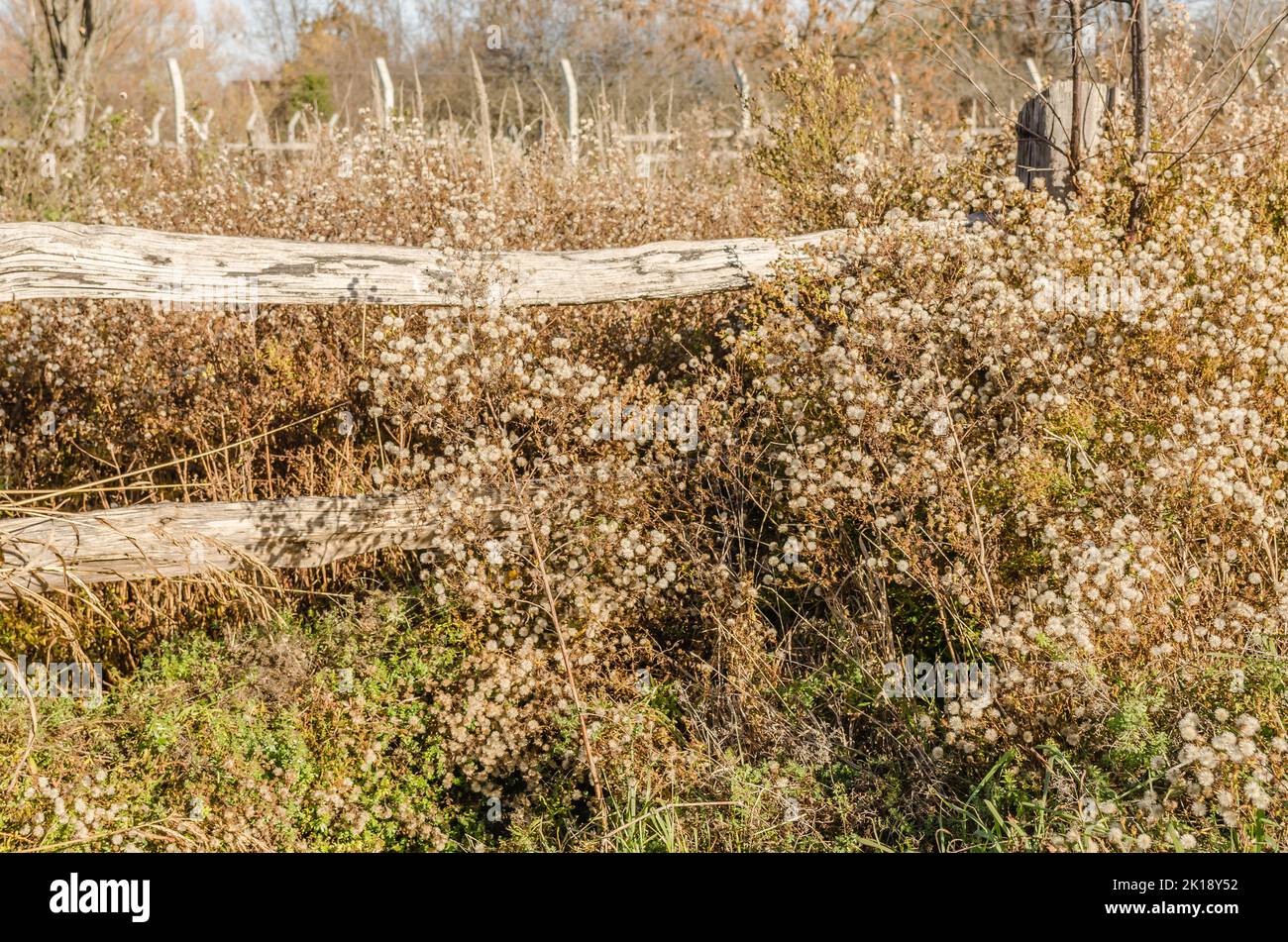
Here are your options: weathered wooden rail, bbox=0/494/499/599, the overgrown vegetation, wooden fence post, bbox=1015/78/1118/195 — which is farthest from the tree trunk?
weathered wooden rail, bbox=0/494/499/599

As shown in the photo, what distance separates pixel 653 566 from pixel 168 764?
5.76 ft

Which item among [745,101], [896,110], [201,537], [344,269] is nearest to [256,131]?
[896,110]

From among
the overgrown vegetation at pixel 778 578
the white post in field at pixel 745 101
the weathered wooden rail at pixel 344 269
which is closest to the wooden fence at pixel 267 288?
the weathered wooden rail at pixel 344 269

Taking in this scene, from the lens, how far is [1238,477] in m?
3.22

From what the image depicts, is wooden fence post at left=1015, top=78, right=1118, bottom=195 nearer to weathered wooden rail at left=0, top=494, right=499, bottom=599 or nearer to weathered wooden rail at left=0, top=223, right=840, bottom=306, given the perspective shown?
weathered wooden rail at left=0, top=223, right=840, bottom=306

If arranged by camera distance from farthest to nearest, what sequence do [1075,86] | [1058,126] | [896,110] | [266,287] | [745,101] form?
[896,110], [745,101], [1058,126], [1075,86], [266,287]

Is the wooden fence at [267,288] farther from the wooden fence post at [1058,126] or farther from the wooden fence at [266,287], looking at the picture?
the wooden fence post at [1058,126]

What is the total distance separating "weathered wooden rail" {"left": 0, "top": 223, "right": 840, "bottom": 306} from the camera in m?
3.19

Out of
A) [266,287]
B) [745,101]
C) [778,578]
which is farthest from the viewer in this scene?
[745,101]

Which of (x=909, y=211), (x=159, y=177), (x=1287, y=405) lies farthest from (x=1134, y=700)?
(x=159, y=177)

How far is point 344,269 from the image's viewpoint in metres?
3.61

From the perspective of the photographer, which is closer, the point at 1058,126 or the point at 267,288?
the point at 267,288

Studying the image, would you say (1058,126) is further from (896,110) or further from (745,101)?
(896,110)
